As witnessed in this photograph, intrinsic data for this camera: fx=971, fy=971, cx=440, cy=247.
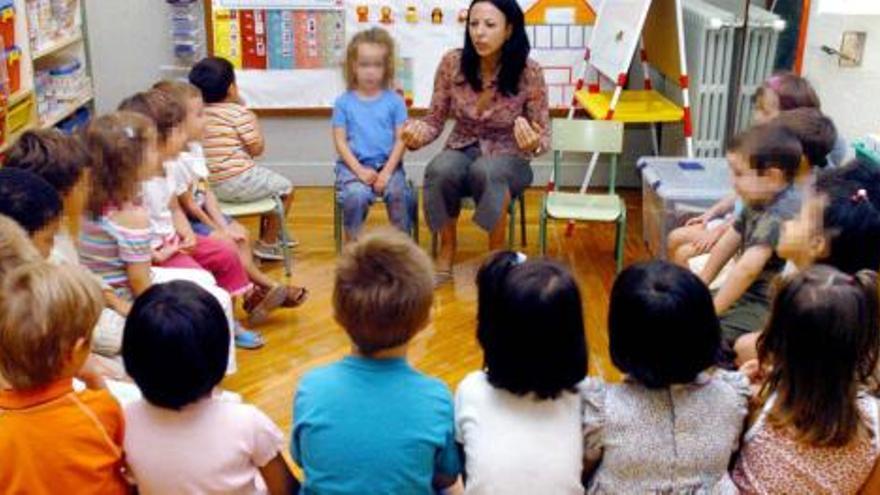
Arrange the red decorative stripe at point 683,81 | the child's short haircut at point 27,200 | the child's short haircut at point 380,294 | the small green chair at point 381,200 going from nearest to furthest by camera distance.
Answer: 1. the child's short haircut at point 380,294
2. the child's short haircut at point 27,200
3. the small green chair at point 381,200
4. the red decorative stripe at point 683,81

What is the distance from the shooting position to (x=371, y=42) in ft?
12.3

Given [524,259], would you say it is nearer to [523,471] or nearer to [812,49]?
[523,471]

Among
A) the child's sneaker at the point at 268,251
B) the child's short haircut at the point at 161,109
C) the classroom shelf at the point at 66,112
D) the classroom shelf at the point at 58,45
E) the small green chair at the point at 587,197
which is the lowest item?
the child's sneaker at the point at 268,251

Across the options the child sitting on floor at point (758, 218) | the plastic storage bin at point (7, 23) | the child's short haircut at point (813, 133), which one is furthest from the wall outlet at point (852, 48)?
the plastic storage bin at point (7, 23)

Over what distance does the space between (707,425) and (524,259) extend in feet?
1.38

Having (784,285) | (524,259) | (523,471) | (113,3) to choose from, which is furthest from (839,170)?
(113,3)

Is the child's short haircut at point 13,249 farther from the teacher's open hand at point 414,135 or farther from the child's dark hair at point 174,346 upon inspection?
the teacher's open hand at point 414,135

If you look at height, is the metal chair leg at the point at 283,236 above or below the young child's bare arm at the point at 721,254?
below

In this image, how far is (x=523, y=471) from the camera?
1.61m

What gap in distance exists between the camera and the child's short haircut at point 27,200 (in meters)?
2.16

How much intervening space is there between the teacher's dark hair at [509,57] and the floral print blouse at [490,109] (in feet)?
0.08

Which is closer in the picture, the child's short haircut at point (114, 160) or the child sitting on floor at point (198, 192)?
the child's short haircut at point (114, 160)

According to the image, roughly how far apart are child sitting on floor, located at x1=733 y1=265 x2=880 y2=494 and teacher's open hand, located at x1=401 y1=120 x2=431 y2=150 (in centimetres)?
225

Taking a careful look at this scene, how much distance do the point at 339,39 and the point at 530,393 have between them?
3.29 metres
